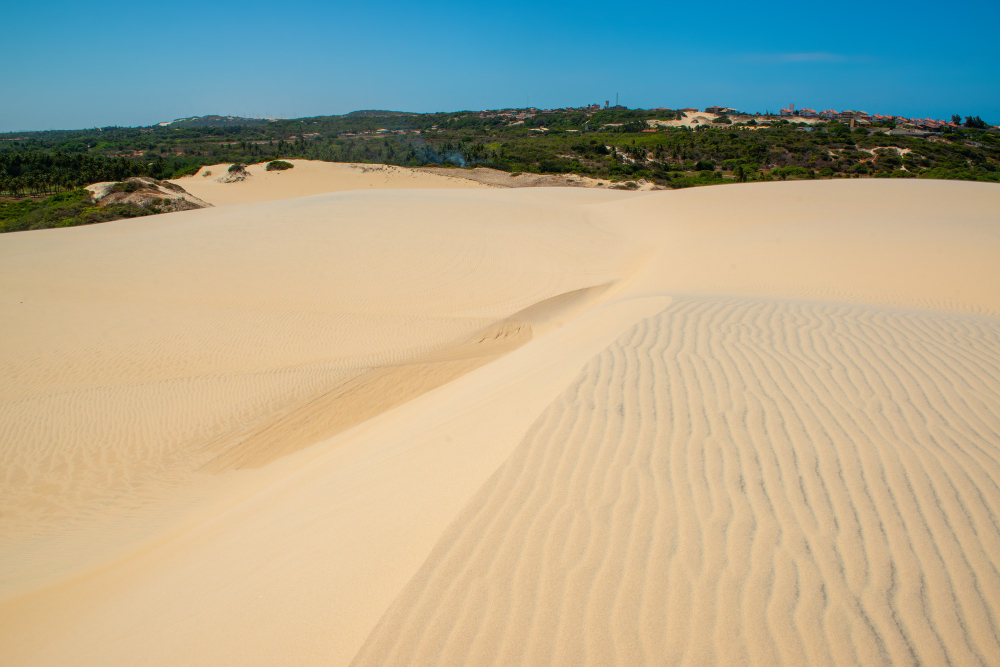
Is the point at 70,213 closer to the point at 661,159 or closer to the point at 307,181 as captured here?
the point at 307,181

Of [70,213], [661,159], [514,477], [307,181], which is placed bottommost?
[514,477]

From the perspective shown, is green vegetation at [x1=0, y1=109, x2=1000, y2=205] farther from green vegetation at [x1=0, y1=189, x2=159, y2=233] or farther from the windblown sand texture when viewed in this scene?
the windblown sand texture

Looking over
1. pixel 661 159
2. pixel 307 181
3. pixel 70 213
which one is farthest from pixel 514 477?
pixel 661 159

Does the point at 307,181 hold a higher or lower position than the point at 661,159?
lower

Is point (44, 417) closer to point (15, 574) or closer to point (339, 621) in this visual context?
point (15, 574)

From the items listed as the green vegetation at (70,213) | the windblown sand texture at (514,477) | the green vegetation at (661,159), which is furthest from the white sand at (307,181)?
the windblown sand texture at (514,477)

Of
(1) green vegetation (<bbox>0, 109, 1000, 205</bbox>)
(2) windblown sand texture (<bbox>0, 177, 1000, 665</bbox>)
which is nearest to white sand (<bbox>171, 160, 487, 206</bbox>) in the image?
(1) green vegetation (<bbox>0, 109, 1000, 205</bbox>)
